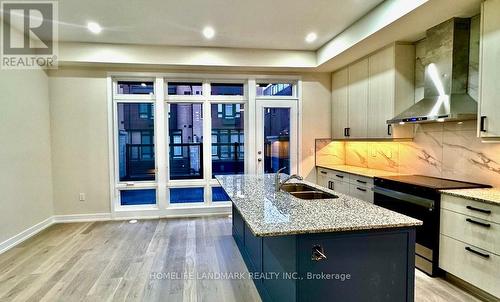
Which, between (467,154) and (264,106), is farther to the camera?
(264,106)

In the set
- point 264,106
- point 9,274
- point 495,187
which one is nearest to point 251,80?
point 264,106

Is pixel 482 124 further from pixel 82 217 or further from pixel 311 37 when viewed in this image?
pixel 82 217

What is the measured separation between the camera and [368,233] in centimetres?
174

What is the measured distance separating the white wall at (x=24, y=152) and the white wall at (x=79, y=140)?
0.14m

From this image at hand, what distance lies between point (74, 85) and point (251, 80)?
2914mm

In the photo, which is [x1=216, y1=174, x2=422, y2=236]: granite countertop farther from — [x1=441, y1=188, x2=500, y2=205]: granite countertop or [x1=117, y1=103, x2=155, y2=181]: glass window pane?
[x1=117, y1=103, x2=155, y2=181]: glass window pane

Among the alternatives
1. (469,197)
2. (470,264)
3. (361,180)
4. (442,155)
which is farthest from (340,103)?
(470,264)

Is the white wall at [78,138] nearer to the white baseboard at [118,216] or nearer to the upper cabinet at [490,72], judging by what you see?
the white baseboard at [118,216]

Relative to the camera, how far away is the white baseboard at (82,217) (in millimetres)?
4738

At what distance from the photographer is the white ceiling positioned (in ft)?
10.3

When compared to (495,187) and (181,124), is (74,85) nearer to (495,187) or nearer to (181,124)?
(181,124)

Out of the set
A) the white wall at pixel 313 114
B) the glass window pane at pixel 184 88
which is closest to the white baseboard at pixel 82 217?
the glass window pane at pixel 184 88

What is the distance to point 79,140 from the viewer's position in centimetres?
472

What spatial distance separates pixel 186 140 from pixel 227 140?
29.3 inches
